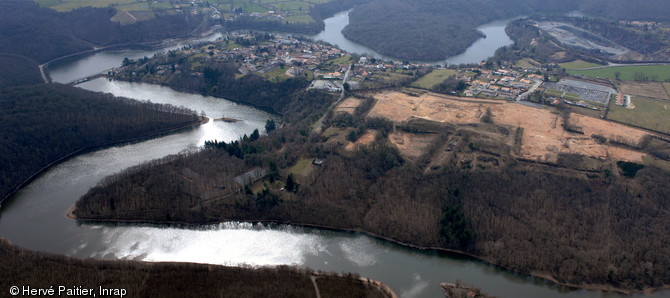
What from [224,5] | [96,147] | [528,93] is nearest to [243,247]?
[96,147]

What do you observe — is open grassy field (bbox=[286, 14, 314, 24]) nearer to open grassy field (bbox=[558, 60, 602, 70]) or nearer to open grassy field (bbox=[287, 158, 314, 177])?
open grassy field (bbox=[558, 60, 602, 70])

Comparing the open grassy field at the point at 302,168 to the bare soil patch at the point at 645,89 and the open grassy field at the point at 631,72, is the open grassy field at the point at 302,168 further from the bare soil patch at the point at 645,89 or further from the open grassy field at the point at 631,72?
the open grassy field at the point at 631,72

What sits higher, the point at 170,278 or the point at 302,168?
the point at 302,168

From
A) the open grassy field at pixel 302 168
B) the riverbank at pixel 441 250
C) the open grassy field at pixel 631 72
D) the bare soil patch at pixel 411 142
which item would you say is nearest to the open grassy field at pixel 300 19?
the open grassy field at pixel 631 72

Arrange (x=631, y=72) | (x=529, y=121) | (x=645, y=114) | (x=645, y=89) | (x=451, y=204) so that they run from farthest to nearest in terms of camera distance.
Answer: (x=631, y=72), (x=645, y=89), (x=645, y=114), (x=529, y=121), (x=451, y=204)

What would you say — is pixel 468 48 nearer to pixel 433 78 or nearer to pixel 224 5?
pixel 433 78

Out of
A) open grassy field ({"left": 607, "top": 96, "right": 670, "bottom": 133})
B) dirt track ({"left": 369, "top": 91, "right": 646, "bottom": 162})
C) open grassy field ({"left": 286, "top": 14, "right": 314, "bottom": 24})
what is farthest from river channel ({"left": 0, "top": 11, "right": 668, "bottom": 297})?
open grassy field ({"left": 286, "top": 14, "right": 314, "bottom": 24})

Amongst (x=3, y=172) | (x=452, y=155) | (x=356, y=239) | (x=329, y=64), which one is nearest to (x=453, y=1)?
(x=329, y=64)
